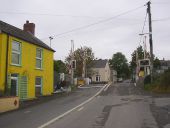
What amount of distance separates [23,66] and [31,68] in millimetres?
1861

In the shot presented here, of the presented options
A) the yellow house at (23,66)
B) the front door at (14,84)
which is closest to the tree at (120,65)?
the yellow house at (23,66)

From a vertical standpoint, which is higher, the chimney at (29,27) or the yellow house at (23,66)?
the chimney at (29,27)

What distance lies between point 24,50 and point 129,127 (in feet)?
60.5

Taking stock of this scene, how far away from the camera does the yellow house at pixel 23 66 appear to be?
2679 cm

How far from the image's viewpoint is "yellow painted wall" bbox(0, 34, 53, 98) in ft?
93.5

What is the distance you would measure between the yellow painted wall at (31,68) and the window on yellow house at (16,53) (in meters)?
0.33

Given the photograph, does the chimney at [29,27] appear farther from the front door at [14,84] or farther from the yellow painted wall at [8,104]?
the yellow painted wall at [8,104]

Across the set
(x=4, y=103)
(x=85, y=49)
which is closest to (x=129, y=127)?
(x=4, y=103)

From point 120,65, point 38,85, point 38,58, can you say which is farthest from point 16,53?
point 120,65

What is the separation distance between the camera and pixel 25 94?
3034 cm

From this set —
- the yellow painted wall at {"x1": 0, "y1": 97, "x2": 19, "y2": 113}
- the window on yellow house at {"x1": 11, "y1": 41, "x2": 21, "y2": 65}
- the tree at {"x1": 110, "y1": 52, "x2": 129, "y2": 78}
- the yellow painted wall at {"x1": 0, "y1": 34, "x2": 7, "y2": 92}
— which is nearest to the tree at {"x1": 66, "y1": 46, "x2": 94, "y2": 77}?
the tree at {"x1": 110, "y1": 52, "x2": 129, "y2": 78}

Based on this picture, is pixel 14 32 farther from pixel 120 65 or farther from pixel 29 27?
pixel 120 65

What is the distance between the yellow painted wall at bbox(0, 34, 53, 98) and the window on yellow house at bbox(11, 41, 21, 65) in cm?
33

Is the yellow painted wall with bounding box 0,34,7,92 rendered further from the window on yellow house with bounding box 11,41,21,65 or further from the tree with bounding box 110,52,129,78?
the tree with bounding box 110,52,129,78
